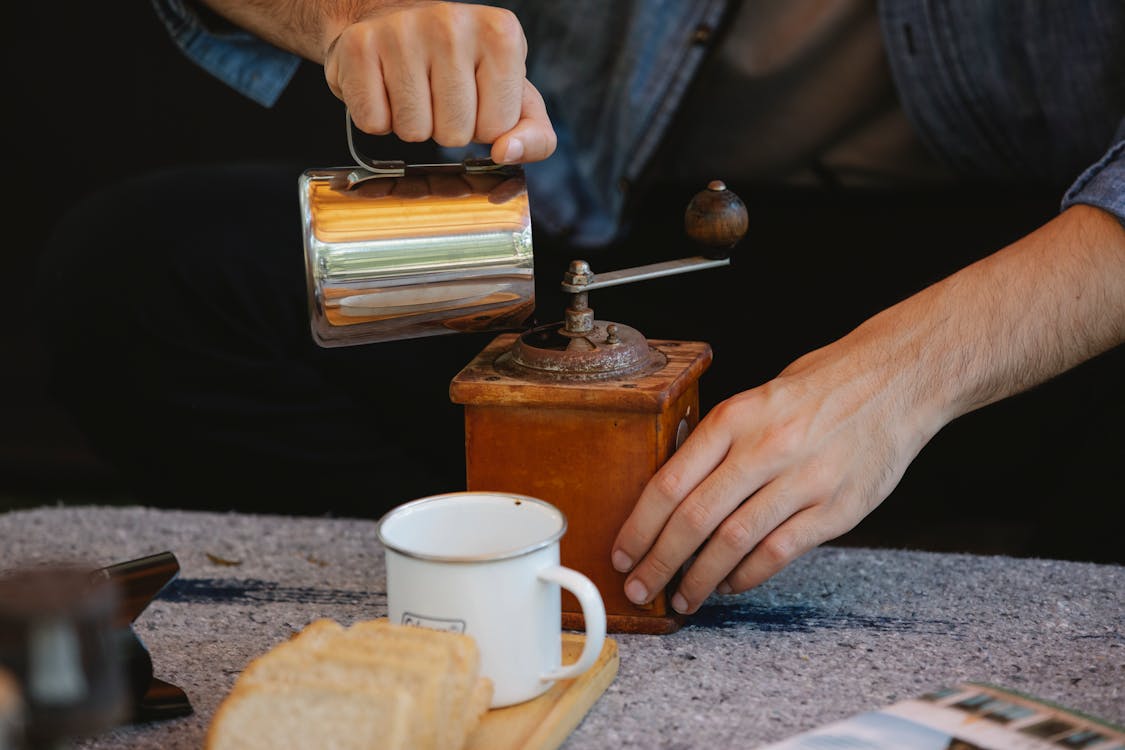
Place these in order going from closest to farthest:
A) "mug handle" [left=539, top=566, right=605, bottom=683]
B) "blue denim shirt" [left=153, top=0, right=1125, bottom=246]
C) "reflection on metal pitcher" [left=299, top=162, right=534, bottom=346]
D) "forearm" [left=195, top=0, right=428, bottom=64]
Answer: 1. "mug handle" [left=539, top=566, right=605, bottom=683]
2. "reflection on metal pitcher" [left=299, top=162, right=534, bottom=346]
3. "forearm" [left=195, top=0, right=428, bottom=64]
4. "blue denim shirt" [left=153, top=0, right=1125, bottom=246]

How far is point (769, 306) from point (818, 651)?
0.66 metres

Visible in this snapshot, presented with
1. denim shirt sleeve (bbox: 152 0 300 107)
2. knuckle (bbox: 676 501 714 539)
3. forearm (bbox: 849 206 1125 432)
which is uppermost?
denim shirt sleeve (bbox: 152 0 300 107)

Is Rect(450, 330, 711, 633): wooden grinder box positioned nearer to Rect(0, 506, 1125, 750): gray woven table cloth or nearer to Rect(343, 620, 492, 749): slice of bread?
Rect(0, 506, 1125, 750): gray woven table cloth

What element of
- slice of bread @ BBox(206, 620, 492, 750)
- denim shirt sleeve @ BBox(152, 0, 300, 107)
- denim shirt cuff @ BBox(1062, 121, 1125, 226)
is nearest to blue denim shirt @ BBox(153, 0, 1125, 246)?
denim shirt sleeve @ BBox(152, 0, 300, 107)

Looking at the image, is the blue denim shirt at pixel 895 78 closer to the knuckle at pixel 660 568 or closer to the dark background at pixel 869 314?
the dark background at pixel 869 314

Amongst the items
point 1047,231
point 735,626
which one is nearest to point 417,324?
point 735,626

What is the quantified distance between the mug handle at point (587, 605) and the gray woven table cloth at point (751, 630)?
0.26 ft

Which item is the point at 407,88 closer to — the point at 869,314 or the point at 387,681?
the point at 387,681

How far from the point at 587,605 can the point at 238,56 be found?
101 cm

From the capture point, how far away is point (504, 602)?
2.75 ft

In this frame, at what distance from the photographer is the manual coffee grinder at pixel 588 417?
1.00 meters

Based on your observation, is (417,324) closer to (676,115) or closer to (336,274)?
(336,274)

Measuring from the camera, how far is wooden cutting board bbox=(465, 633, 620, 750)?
828 millimetres

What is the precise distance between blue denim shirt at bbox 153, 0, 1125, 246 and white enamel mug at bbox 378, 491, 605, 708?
83cm
